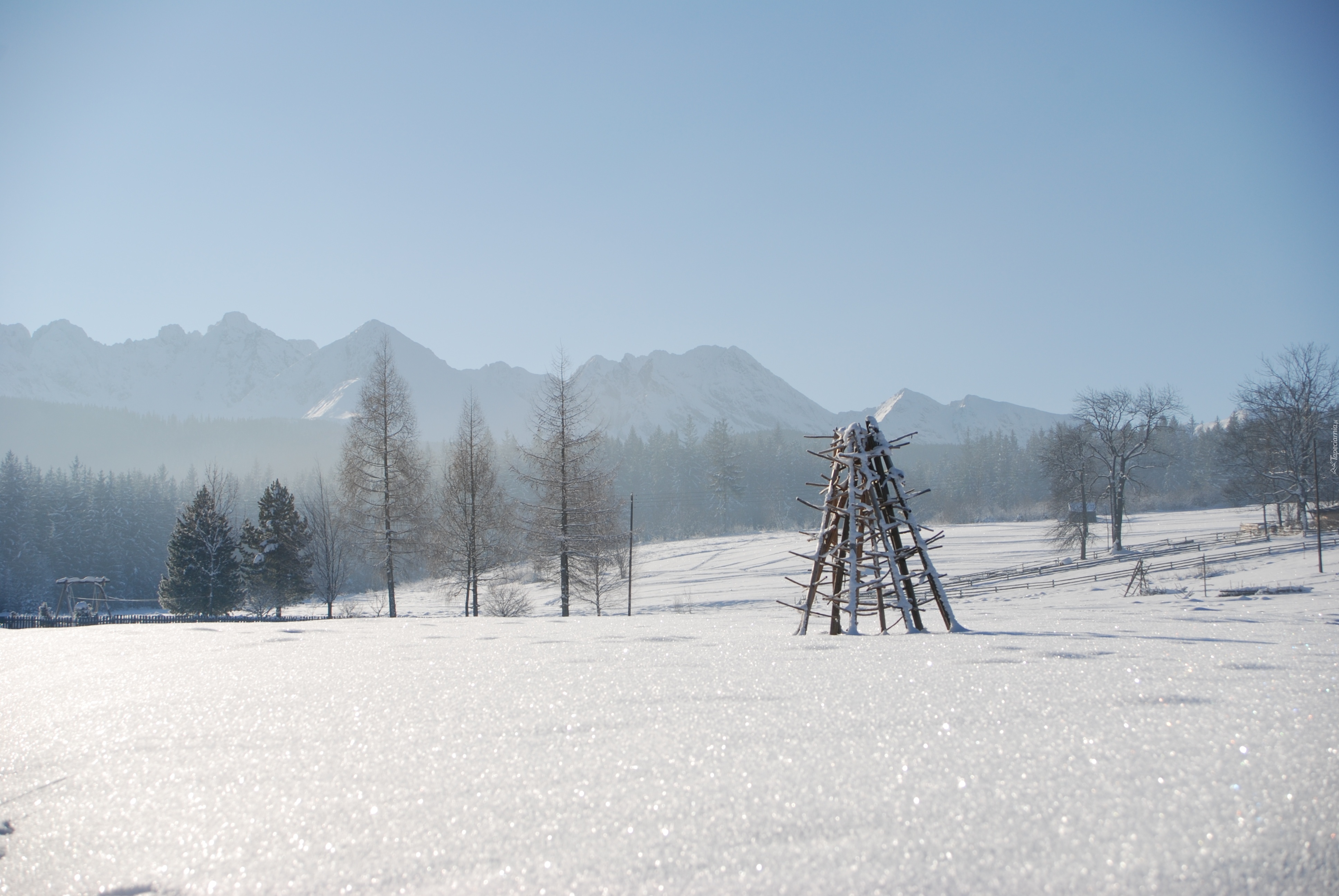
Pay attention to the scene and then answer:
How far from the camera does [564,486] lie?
21.0m

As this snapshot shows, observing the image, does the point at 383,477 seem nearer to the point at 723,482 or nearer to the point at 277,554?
the point at 277,554

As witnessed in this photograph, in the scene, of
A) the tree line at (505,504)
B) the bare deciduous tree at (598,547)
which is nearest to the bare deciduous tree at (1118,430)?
the tree line at (505,504)

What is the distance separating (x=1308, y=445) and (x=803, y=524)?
42.1 metres

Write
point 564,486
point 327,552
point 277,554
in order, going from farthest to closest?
point 327,552 → point 277,554 → point 564,486

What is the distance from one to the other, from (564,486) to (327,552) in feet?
58.8

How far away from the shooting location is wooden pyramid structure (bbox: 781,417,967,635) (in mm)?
7344

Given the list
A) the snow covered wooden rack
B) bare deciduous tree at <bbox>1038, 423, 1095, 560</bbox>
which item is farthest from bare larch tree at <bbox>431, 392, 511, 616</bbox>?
bare deciduous tree at <bbox>1038, 423, 1095, 560</bbox>

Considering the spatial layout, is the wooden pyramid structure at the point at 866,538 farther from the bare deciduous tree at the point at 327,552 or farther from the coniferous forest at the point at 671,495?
the coniferous forest at the point at 671,495

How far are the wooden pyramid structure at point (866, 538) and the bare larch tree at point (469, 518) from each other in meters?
16.0

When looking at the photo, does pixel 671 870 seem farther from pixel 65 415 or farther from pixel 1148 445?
pixel 65 415

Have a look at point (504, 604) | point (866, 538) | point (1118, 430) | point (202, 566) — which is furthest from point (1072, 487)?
point (202, 566)

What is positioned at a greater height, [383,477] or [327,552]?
[383,477]

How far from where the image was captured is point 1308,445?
34062mm

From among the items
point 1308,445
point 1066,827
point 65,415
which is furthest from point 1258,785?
point 65,415
